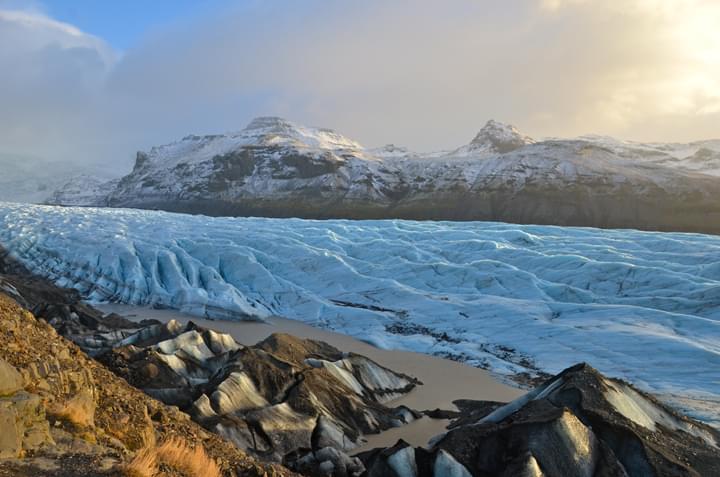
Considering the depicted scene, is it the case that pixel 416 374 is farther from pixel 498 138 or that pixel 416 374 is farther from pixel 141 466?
pixel 498 138

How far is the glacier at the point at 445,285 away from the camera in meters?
16.3

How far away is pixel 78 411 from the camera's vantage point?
16.5 ft

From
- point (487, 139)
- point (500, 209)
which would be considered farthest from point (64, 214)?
point (487, 139)

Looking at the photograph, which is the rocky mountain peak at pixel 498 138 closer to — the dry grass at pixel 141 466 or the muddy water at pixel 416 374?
the muddy water at pixel 416 374

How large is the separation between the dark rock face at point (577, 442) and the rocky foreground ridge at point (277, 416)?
0.02 meters

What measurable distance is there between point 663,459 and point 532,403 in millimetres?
2001

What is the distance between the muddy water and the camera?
11.2 metres

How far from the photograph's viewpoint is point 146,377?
33.2 ft

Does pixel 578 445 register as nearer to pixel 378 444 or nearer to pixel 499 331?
pixel 378 444

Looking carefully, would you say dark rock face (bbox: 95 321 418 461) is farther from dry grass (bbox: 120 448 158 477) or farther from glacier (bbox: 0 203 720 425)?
glacier (bbox: 0 203 720 425)

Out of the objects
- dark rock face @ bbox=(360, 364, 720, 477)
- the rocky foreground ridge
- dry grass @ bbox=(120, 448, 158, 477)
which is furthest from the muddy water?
dry grass @ bbox=(120, 448, 158, 477)

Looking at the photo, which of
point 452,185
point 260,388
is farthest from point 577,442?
point 452,185

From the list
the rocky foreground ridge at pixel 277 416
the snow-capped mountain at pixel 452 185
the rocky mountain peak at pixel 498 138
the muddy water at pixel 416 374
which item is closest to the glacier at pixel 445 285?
the muddy water at pixel 416 374

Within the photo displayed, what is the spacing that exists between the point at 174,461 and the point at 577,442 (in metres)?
5.40
